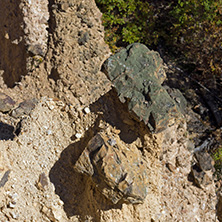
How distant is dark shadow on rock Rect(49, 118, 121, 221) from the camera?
3570 millimetres

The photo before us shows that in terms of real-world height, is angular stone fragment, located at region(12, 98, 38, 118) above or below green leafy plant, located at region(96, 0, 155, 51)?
below

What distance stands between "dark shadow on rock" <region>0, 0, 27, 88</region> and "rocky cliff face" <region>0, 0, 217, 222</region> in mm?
197

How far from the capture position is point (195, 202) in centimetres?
415

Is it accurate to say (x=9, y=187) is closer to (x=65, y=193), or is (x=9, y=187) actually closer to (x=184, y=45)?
(x=65, y=193)

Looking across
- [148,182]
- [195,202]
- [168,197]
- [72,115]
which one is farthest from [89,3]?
[195,202]

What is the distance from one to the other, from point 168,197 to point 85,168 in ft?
4.18

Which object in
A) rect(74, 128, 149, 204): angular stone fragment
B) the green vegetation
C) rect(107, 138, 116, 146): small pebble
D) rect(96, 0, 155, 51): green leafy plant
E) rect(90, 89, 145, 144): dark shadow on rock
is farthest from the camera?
rect(96, 0, 155, 51): green leafy plant

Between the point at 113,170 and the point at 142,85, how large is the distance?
2.91ft

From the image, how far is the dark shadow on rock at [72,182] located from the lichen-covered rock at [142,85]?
0.61 metres

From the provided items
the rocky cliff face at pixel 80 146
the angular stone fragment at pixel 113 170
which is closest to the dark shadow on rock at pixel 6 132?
the rocky cliff face at pixel 80 146

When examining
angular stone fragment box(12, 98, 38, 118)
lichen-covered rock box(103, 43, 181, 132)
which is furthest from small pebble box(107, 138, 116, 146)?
angular stone fragment box(12, 98, 38, 118)

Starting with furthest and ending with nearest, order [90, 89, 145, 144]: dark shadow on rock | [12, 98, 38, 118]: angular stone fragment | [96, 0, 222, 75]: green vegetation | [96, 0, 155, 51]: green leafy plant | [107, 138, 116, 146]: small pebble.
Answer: [96, 0, 155, 51]: green leafy plant → [96, 0, 222, 75]: green vegetation → [12, 98, 38, 118]: angular stone fragment → [90, 89, 145, 144]: dark shadow on rock → [107, 138, 116, 146]: small pebble

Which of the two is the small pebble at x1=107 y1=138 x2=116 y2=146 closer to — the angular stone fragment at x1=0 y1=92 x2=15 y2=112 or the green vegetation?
the angular stone fragment at x1=0 y1=92 x2=15 y2=112

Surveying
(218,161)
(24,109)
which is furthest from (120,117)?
(218,161)
